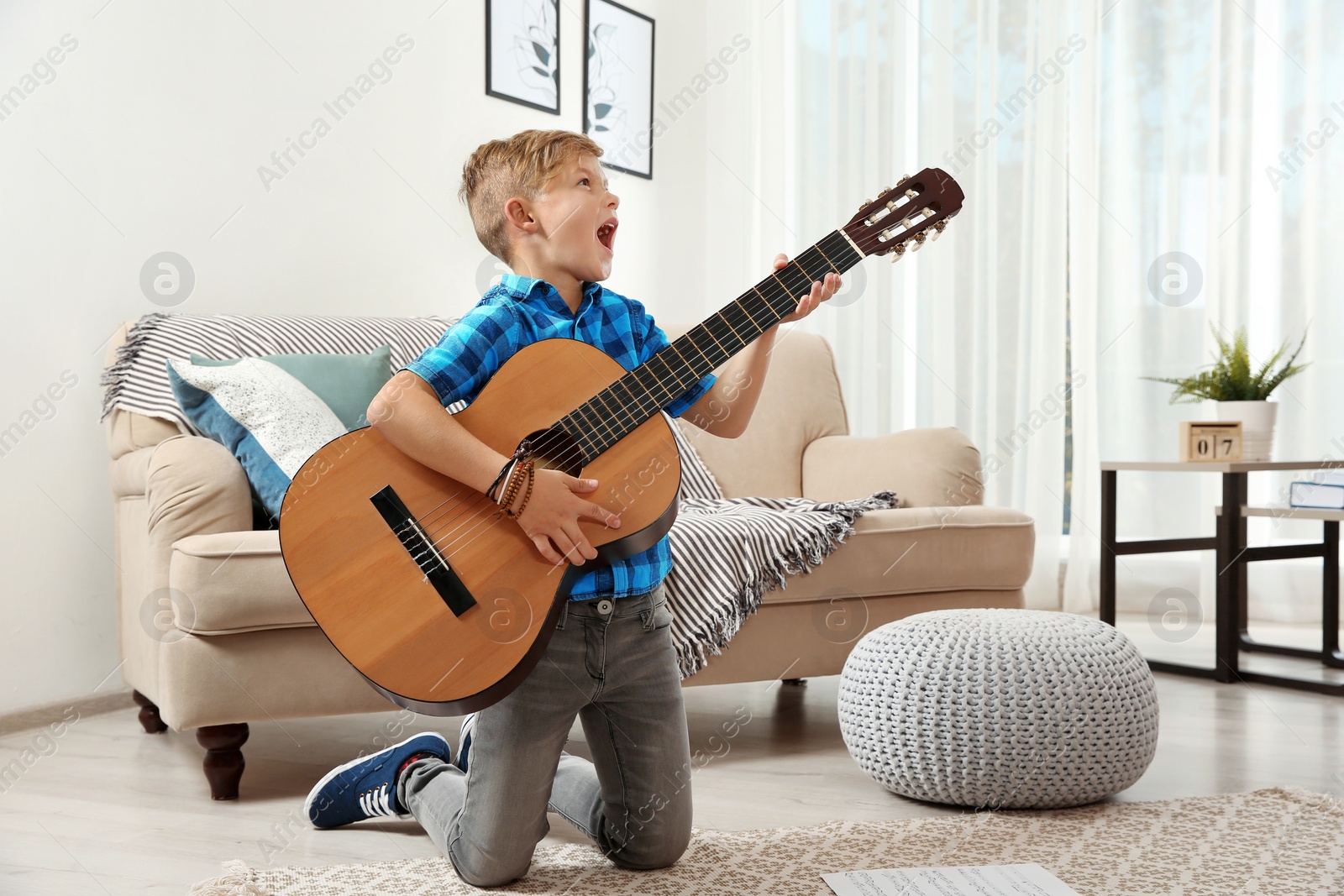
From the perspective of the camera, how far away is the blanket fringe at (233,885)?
127cm

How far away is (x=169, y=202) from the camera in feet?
8.00

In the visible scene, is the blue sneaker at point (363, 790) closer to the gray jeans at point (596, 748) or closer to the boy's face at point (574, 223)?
the gray jeans at point (596, 748)

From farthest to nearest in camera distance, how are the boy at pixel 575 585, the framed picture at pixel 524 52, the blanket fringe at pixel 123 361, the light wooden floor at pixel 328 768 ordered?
the framed picture at pixel 524 52 < the blanket fringe at pixel 123 361 < the light wooden floor at pixel 328 768 < the boy at pixel 575 585

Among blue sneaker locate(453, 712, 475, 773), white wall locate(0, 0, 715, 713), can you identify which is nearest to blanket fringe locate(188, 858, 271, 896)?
blue sneaker locate(453, 712, 475, 773)

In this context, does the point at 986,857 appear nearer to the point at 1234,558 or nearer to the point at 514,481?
the point at 514,481

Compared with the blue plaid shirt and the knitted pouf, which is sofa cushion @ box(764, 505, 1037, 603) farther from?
the blue plaid shirt

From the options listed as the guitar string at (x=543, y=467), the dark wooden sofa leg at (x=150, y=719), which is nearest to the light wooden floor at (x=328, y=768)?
the dark wooden sofa leg at (x=150, y=719)

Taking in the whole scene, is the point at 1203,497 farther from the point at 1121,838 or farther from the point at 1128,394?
the point at 1121,838

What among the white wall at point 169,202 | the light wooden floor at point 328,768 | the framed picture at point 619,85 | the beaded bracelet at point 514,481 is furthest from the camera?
the framed picture at point 619,85

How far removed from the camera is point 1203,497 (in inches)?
134

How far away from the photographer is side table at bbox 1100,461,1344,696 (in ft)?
8.52

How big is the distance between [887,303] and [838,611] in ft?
6.53

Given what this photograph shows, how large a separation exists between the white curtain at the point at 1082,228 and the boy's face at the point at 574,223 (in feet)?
8.14

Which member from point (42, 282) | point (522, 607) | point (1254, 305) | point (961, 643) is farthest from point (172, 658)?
point (1254, 305)
